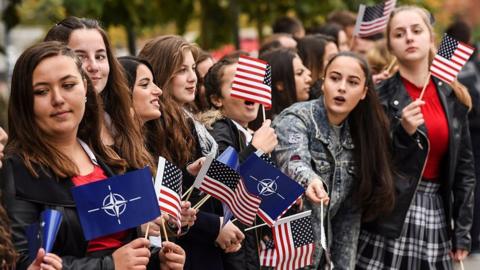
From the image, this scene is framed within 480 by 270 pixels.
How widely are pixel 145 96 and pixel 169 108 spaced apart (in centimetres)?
38

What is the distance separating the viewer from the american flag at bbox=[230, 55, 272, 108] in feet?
22.5

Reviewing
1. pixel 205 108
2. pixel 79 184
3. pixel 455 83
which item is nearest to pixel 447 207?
pixel 455 83

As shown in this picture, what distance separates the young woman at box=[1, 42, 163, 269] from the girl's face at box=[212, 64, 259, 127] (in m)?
2.28

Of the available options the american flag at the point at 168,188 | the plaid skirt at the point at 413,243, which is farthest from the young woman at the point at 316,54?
the american flag at the point at 168,188

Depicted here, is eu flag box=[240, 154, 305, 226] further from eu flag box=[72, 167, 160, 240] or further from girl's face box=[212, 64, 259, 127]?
eu flag box=[72, 167, 160, 240]

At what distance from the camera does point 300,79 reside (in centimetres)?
810

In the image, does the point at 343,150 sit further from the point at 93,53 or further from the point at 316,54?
the point at 93,53

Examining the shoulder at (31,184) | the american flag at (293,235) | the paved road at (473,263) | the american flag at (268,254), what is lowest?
the paved road at (473,263)

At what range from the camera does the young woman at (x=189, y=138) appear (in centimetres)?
638

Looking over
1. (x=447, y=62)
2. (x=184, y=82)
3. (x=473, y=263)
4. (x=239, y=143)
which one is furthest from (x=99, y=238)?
(x=473, y=263)

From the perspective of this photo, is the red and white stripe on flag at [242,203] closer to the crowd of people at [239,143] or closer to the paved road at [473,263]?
the crowd of people at [239,143]

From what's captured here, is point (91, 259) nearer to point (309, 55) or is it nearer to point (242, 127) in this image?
point (242, 127)

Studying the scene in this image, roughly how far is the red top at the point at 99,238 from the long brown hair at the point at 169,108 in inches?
50.8

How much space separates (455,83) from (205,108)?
6.25 feet
